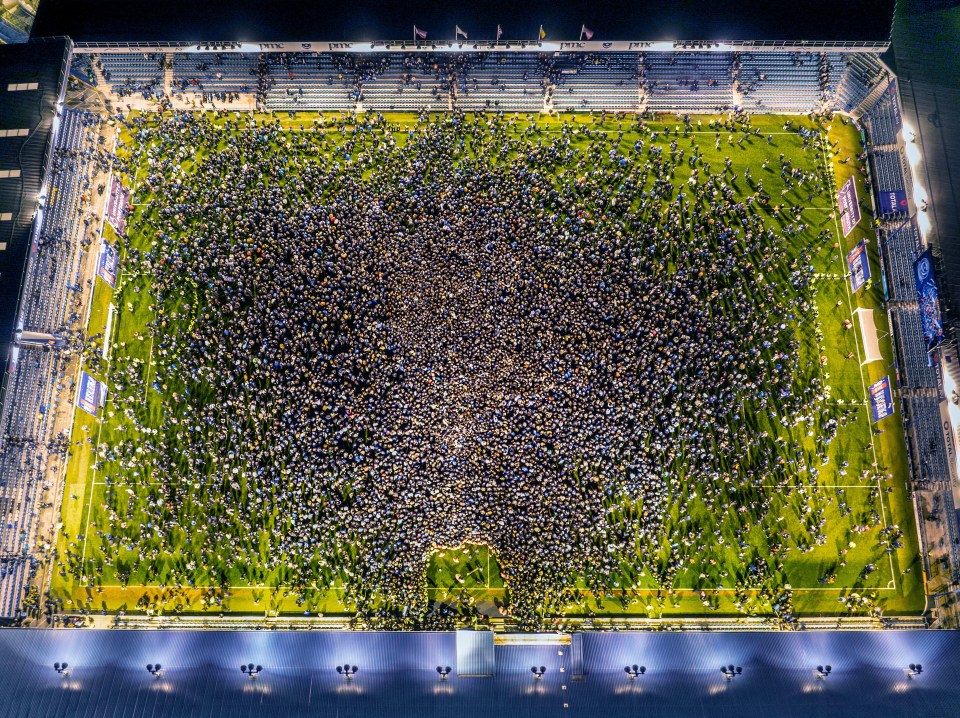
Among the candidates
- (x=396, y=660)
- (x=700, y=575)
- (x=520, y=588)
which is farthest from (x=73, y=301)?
(x=700, y=575)

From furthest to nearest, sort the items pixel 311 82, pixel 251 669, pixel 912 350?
1. pixel 311 82
2. pixel 912 350
3. pixel 251 669

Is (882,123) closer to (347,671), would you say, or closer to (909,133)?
(909,133)

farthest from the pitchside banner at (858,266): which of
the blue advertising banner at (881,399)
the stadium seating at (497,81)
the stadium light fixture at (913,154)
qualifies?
the stadium seating at (497,81)

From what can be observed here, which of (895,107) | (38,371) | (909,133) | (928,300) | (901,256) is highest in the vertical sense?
(895,107)

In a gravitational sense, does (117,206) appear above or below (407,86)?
below

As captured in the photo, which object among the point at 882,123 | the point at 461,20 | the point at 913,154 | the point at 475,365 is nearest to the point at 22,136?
the point at 461,20

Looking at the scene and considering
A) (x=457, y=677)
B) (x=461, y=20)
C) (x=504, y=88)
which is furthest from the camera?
(x=504, y=88)

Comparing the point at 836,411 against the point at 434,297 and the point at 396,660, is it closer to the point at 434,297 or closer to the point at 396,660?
the point at 434,297
